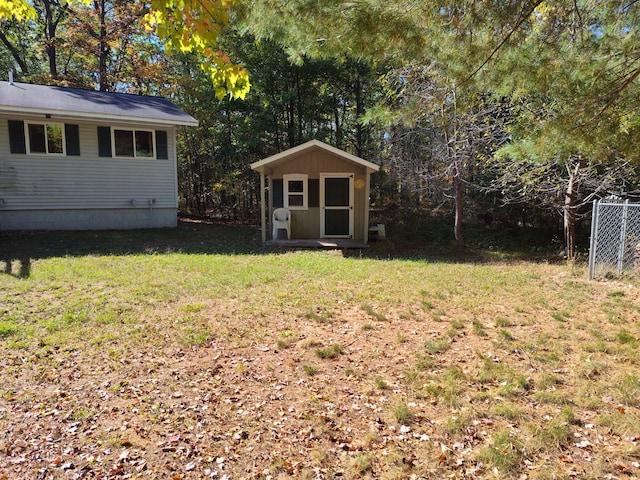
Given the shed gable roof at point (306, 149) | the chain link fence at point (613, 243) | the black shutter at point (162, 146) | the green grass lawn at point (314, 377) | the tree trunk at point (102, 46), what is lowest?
the green grass lawn at point (314, 377)

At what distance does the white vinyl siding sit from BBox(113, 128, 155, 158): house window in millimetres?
193

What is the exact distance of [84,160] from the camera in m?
11.7

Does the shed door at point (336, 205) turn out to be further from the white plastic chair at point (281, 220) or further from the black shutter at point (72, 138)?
the black shutter at point (72, 138)

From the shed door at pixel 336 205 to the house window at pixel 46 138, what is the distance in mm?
7485

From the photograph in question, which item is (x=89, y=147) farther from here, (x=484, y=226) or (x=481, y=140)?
(x=484, y=226)

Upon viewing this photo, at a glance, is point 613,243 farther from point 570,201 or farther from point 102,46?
point 102,46

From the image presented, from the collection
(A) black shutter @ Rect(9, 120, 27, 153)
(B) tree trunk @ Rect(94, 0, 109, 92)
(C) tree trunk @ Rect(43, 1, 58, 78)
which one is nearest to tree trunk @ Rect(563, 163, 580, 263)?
(A) black shutter @ Rect(9, 120, 27, 153)

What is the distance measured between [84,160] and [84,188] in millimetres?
810

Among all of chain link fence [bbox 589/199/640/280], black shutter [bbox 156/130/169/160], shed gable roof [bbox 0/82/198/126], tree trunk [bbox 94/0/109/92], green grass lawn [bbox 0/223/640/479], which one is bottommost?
green grass lawn [bbox 0/223/640/479]

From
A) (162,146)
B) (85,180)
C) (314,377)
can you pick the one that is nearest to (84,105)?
(85,180)

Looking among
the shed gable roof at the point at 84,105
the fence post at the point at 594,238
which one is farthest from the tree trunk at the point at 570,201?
the shed gable roof at the point at 84,105

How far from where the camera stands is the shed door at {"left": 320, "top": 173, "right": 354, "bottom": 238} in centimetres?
1121

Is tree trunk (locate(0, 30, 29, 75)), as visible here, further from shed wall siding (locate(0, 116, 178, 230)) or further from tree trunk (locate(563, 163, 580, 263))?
tree trunk (locate(563, 163, 580, 263))

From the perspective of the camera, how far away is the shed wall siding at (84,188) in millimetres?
11008
